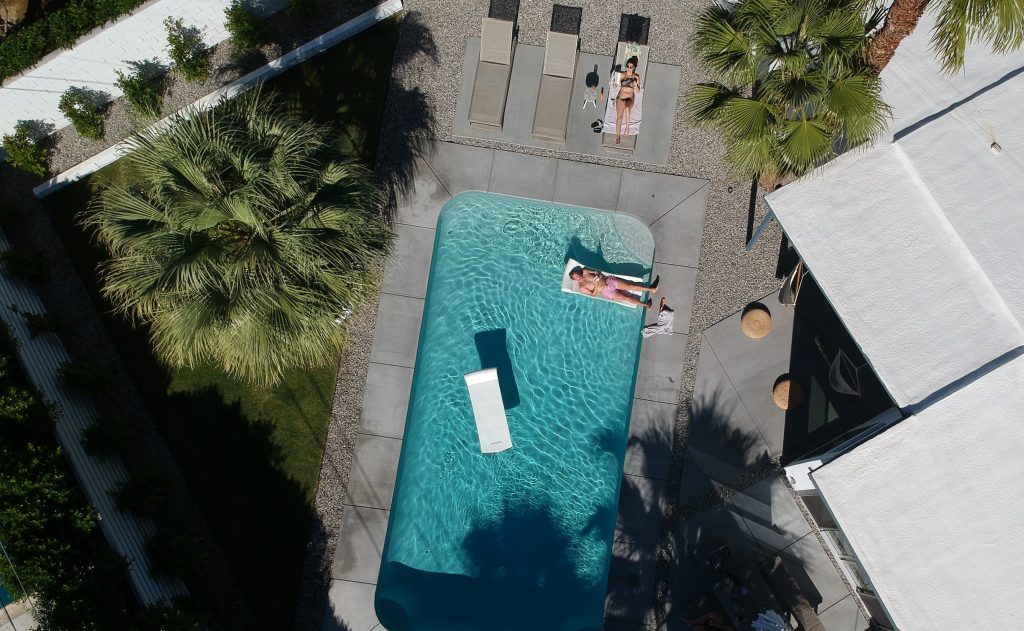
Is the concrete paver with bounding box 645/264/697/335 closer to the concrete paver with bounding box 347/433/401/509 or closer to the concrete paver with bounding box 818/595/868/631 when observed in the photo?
the concrete paver with bounding box 347/433/401/509

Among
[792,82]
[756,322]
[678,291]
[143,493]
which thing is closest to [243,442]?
[143,493]

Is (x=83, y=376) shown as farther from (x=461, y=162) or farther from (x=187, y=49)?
(x=461, y=162)

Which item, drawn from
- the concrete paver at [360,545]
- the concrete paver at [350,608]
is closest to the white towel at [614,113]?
the concrete paver at [360,545]

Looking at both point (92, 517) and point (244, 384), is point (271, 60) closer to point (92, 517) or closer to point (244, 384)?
point (244, 384)

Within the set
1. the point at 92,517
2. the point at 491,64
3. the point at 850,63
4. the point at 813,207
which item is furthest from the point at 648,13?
the point at 92,517

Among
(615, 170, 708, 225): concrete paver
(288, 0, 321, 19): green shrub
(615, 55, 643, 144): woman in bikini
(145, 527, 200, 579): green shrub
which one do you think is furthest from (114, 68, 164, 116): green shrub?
(615, 170, 708, 225): concrete paver

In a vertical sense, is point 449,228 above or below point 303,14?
below
